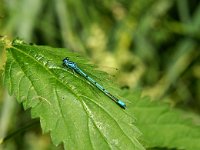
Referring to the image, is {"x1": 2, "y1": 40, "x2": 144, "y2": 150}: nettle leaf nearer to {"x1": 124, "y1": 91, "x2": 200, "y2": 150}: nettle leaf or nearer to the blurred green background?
{"x1": 124, "y1": 91, "x2": 200, "y2": 150}: nettle leaf

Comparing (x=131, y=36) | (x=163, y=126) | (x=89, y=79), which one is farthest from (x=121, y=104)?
(x=131, y=36)

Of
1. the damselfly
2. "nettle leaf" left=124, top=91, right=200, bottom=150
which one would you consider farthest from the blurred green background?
the damselfly

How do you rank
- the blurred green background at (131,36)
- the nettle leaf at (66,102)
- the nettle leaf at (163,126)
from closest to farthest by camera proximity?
1. the nettle leaf at (66,102)
2. the nettle leaf at (163,126)
3. the blurred green background at (131,36)

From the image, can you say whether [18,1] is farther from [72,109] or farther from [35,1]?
[72,109]

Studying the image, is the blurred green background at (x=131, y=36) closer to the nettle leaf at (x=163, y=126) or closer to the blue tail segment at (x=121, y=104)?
the nettle leaf at (x=163, y=126)

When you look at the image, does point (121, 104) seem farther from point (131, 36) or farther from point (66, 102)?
point (131, 36)

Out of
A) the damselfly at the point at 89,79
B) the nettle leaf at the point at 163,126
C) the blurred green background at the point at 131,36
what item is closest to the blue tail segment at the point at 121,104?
the damselfly at the point at 89,79

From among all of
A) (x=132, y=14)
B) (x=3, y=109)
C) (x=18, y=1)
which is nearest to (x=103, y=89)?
(x=3, y=109)
